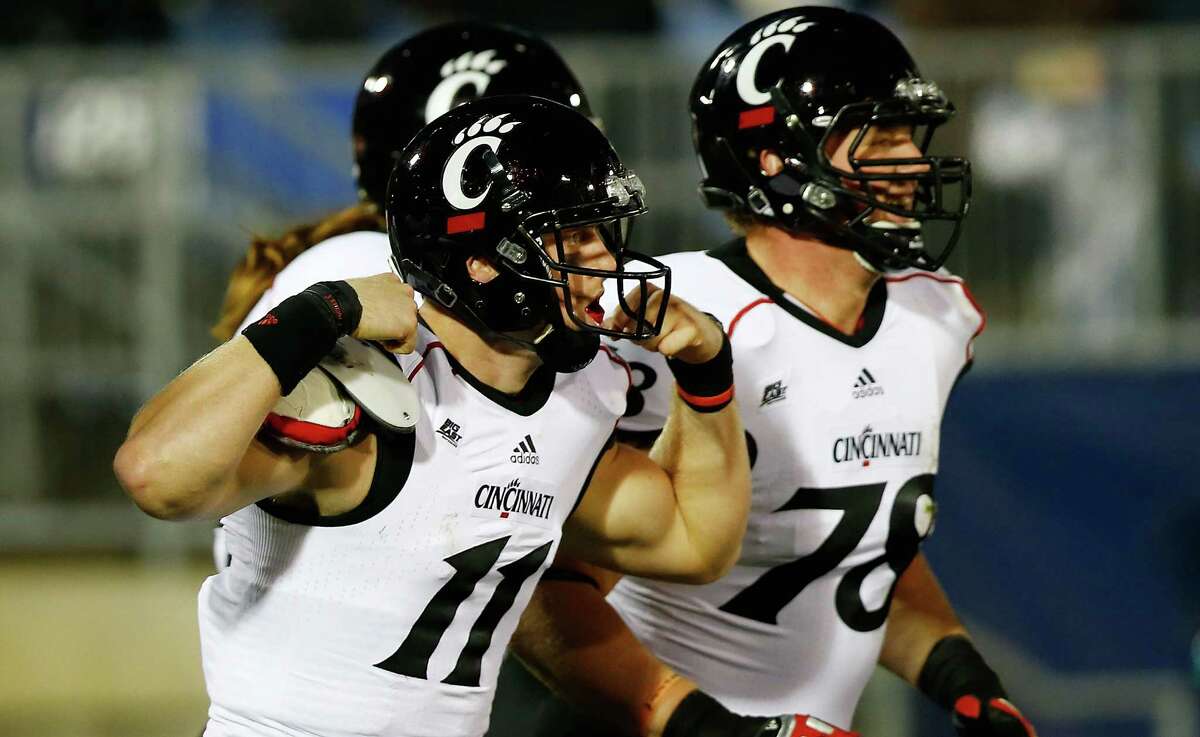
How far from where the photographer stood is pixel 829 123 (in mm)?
3559

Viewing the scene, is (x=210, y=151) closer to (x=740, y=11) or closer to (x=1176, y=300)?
(x=740, y=11)

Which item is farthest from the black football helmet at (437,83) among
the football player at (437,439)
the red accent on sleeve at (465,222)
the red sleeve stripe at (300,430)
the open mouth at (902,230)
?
the red sleeve stripe at (300,430)

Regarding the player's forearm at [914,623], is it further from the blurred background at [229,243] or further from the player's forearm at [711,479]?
the blurred background at [229,243]

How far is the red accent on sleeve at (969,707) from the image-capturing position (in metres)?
3.71

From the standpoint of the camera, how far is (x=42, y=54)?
26.3 feet

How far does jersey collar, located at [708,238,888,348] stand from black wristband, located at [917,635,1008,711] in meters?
0.78

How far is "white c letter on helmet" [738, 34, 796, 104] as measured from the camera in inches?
143

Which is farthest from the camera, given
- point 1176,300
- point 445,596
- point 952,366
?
point 1176,300

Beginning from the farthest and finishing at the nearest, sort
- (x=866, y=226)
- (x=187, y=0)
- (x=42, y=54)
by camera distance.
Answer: (x=187, y=0), (x=42, y=54), (x=866, y=226)

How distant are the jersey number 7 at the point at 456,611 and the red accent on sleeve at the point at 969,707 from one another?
1.23 meters

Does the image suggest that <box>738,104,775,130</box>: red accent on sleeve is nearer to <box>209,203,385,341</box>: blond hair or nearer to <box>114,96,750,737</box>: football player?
<box>114,96,750,737</box>: football player

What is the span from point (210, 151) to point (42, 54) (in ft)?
3.43

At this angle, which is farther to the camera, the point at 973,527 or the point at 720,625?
the point at 973,527

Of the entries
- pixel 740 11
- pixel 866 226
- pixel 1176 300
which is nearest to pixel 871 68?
pixel 866 226
